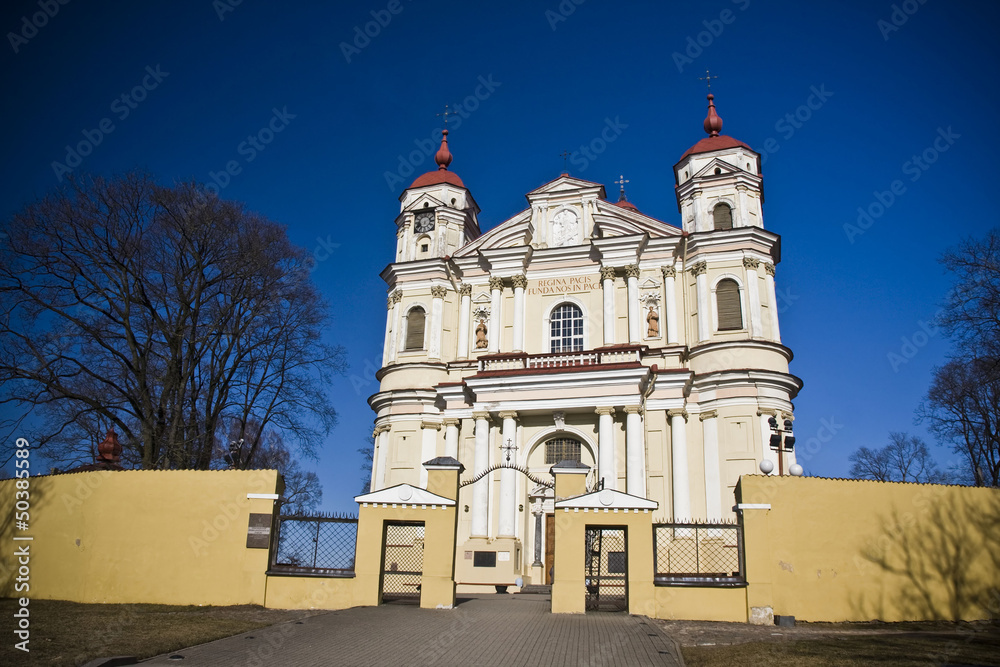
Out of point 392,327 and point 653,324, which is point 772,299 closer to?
point 653,324

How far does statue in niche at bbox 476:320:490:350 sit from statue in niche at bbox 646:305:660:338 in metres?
6.19

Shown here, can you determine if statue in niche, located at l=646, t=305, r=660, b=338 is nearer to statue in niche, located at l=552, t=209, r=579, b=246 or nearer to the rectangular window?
statue in niche, located at l=552, t=209, r=579, b=246

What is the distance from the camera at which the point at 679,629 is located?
39.1 feet

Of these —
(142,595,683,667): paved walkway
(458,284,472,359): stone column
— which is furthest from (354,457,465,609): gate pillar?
(458,284,472,359): stone column

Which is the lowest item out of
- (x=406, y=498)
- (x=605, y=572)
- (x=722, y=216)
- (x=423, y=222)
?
(x=605, y=572)

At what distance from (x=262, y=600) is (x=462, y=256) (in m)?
18.2

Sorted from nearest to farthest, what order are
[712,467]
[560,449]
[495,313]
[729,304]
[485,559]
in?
[485,559] < [712,467] < [560,449] < [729,304] < [495,313]

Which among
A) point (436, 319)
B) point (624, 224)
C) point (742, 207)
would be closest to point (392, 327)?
point (436, 319)

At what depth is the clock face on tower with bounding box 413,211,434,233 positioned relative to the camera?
31828mm

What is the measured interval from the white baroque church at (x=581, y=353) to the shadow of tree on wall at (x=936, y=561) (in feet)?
27.6

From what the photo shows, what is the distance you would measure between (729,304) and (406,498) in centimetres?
1665

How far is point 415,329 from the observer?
98.5 ft

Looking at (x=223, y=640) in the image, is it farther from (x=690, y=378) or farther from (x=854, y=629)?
(x=690, y=378)

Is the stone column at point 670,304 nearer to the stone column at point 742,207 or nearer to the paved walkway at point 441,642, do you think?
the stone column at point 742,207
